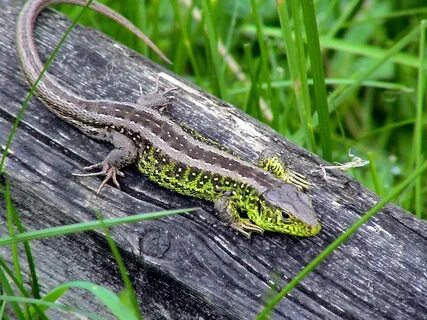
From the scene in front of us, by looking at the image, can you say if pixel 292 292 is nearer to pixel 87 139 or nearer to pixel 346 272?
pixel 346 272

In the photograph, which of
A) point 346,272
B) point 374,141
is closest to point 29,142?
point 346,272

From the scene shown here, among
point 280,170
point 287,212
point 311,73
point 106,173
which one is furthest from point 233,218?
point 311,73

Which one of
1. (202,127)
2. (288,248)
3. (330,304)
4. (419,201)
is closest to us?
(330,304)

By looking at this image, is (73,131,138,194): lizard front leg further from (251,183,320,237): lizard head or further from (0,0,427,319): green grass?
(251,183,320,237): lizard head

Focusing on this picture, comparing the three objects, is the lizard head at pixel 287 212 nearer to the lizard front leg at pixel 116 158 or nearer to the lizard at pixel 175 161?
the lizard at pixel 175 161

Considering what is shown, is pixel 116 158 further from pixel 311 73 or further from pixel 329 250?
pixel 329 250

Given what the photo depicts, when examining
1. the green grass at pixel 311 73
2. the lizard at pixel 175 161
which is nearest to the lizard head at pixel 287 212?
the lizard at pixel 175 161
